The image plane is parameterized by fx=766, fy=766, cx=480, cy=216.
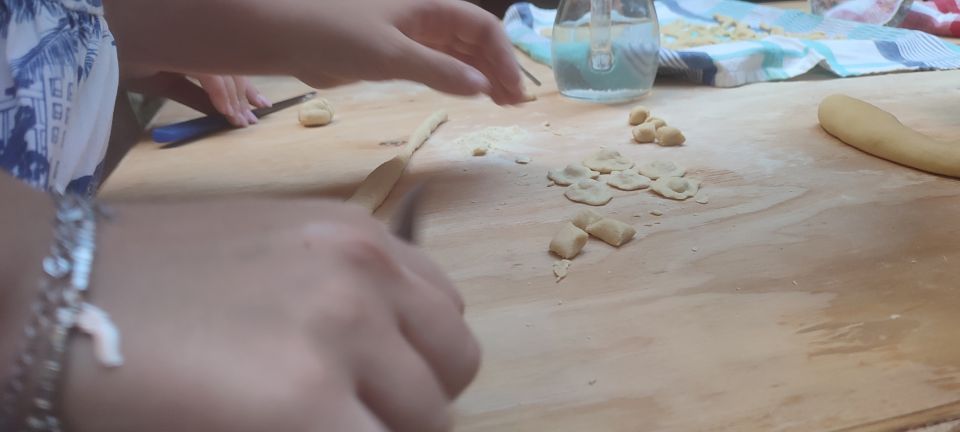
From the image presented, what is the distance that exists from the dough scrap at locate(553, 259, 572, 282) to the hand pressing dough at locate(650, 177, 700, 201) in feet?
0.50

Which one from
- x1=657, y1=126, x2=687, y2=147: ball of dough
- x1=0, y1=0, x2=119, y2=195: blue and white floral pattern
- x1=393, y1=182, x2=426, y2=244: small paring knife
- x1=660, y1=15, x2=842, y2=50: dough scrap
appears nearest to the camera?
x1=393, y1=182, x2=426, y2=244: small paring knife

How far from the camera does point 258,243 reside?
0.27m

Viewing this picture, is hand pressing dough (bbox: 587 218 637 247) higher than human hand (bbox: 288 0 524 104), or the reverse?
human hand (bbox: 288 0 524 104)

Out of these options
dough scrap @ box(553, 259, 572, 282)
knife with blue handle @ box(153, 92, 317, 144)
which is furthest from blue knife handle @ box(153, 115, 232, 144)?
dough scrap @ box(553, 259, 572, 282)

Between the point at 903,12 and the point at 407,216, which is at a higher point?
the point at 407,216

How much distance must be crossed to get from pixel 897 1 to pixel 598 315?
3.87 feet

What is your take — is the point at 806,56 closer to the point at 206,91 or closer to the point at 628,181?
the point at 628,181

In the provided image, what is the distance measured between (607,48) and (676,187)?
339 millimetres

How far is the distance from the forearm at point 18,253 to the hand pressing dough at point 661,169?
0.53 meters

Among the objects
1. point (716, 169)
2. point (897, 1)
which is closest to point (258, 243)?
point (716, 169)

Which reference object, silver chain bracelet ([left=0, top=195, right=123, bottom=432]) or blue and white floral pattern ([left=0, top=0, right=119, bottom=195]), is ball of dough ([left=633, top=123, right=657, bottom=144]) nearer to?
blue and white floral pattern ([left=0, top=0, right=119, bottom=195])

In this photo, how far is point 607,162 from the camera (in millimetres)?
735

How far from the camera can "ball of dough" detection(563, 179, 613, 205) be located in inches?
25.8

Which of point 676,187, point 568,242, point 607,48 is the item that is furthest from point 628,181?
point 607,48
